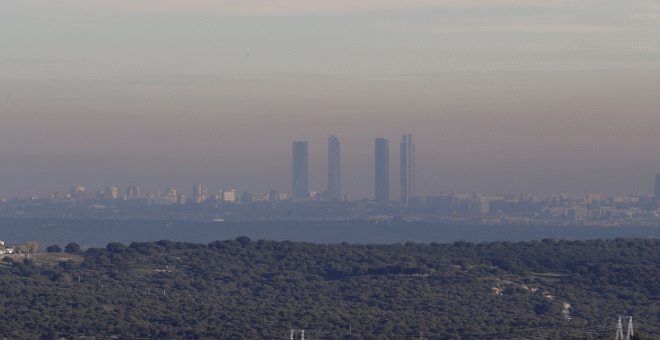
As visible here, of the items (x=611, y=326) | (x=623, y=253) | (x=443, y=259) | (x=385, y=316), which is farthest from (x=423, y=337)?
(x=623, y=253)

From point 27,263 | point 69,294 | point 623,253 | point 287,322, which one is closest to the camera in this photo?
point 287,322

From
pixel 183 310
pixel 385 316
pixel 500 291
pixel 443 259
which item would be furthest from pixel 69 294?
pixel 443 259

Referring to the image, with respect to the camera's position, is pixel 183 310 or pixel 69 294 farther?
pixel 69 294

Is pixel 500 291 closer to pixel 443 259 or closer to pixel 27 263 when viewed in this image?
pixel 443 259

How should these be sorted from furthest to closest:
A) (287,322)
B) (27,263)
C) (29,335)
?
1. (27,263)
2. (287,322)
3. (29,335)

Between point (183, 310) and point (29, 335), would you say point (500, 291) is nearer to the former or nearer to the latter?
point (183, 310)

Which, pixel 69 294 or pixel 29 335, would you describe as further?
pixel 69 294
